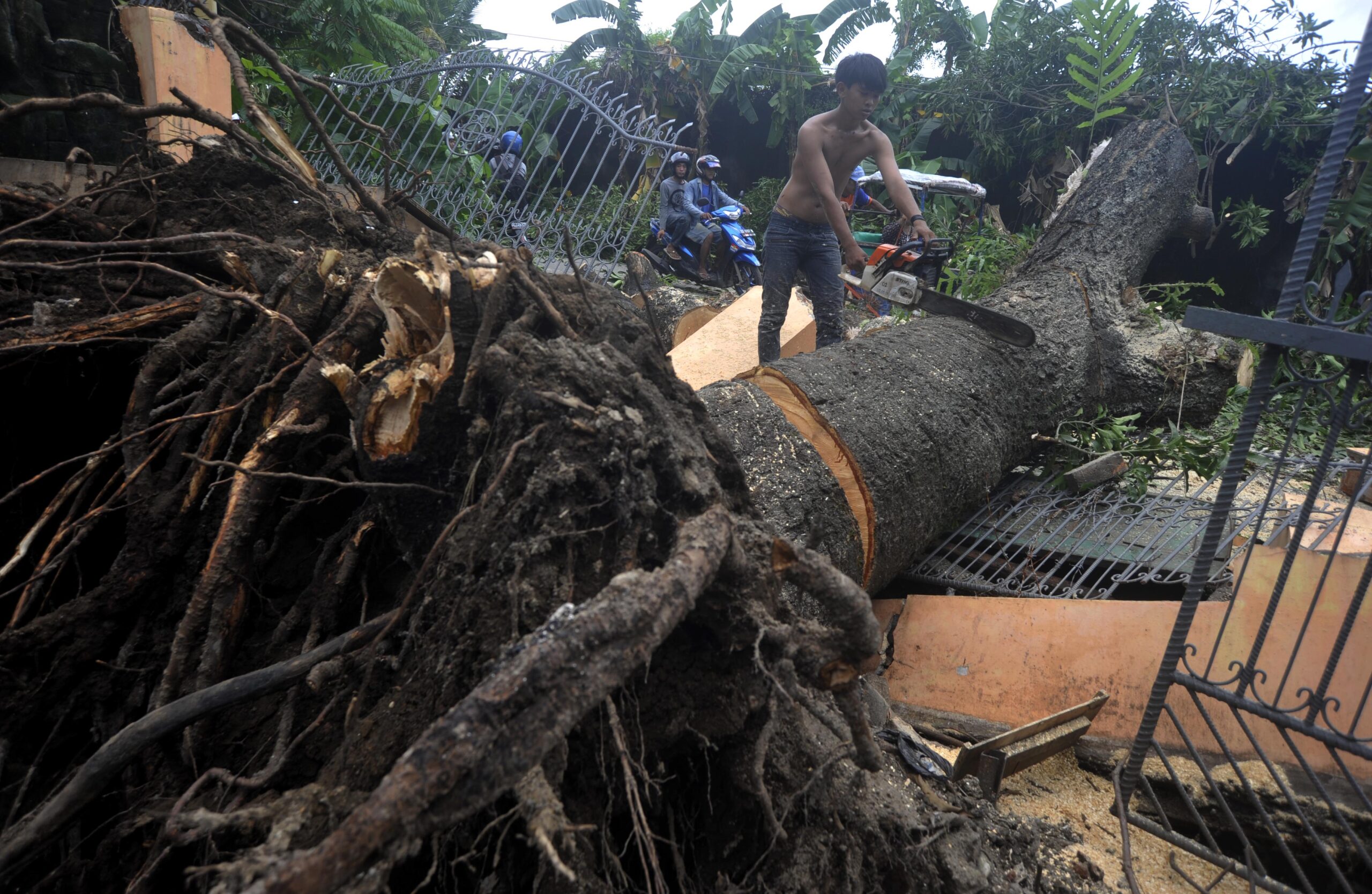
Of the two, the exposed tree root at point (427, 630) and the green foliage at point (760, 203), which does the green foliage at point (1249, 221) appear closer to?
the green foliage at point (760, 203)

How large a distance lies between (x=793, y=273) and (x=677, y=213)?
5021 millimetres

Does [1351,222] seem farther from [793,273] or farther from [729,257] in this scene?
[729,257]

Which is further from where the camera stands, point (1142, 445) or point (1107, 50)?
point (1107, 50)

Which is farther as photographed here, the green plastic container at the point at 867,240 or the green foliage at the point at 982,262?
the green plastic container at the point at 867,240

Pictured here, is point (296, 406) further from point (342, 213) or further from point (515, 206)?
point (515, 206)

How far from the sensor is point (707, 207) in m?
9.38

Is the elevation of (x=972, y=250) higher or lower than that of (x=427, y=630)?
higher

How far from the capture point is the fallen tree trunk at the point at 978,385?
8.27 feet

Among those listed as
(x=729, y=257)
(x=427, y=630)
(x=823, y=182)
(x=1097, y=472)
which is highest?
(x=823, y=182)

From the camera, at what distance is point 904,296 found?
418cm

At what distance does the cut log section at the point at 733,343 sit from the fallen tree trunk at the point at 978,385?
43.2 inches

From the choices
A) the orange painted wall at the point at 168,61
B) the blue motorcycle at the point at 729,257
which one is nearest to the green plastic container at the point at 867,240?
the blue motorcycle at the point at 729,257

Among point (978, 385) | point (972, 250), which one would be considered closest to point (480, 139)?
point (978, 385)

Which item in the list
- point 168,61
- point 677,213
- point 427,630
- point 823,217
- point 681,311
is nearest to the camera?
point 427,630
